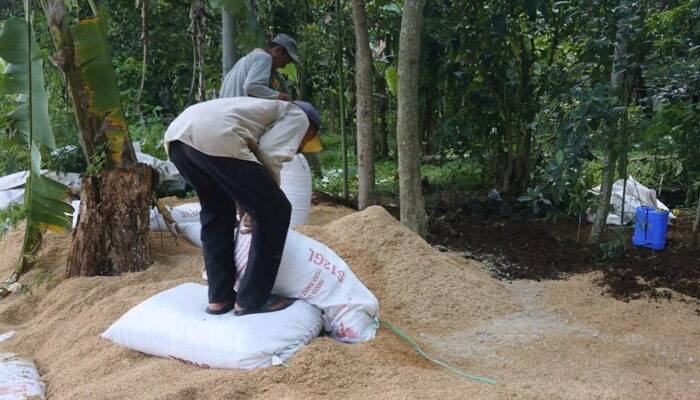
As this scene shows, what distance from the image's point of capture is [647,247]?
17.7ft

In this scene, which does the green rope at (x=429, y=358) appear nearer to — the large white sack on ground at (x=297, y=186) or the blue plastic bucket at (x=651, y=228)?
the large white sack on ground at (x=297, y=186)

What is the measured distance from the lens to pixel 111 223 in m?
4.41

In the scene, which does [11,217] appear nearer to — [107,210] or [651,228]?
[107,210]

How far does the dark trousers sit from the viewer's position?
9.42ft

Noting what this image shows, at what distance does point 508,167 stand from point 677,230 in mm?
1740

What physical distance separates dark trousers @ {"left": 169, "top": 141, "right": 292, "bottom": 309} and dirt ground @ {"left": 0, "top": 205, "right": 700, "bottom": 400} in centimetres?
40

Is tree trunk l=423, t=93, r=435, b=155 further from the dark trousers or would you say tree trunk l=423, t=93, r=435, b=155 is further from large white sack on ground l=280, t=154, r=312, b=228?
the dark trousers

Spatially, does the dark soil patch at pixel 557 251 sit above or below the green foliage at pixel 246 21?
below

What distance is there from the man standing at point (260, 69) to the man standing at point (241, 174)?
1.77 m

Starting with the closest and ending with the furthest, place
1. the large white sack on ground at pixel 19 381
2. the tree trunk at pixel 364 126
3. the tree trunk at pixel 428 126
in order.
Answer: the large white sack on ground at pixel 19 381 → the tree trunk at pixel 364 126 → the tree trunk at pixel 428 126

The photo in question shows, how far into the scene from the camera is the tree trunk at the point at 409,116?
15.4 ft

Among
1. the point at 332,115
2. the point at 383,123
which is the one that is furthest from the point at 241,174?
the point at 332,115

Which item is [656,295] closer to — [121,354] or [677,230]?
[677,230]

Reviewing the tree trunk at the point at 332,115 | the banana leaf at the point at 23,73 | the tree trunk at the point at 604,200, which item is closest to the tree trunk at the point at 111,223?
the banana leaf at the point at 23,73
